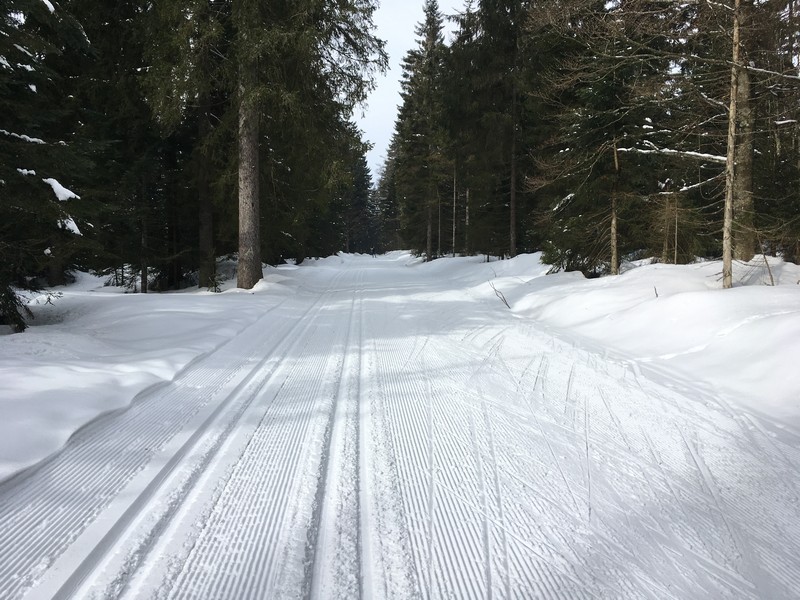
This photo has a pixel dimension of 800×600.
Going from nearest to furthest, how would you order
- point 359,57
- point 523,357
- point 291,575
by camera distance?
point 291,575 → point 523,357 → point 359,57

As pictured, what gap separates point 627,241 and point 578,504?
35.1 ft

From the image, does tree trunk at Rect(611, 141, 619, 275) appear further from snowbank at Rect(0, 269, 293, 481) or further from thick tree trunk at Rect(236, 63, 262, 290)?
thick tree trunk at Rect(236, 63, 262, 290)

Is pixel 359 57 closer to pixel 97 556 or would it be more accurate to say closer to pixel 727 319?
pixel 727 319

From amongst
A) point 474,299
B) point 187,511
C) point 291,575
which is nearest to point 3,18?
point 187,511

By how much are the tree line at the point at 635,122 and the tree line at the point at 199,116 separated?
17.7 ft

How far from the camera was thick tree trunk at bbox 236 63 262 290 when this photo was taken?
11234 mm

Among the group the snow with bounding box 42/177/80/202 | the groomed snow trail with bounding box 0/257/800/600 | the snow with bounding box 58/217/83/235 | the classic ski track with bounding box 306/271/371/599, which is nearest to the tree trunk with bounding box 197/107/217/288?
the snow with bounding box 58/217/83/235

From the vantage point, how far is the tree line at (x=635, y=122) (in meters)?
7.23

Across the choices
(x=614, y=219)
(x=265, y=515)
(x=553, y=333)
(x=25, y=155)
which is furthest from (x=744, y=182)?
(x=25, y=155)

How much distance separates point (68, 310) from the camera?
842cm

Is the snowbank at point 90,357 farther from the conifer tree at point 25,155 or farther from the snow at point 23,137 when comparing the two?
the snow at point 23,137

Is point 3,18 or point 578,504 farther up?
point 3,18

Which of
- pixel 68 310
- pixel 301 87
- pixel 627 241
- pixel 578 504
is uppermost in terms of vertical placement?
pixel 301 87

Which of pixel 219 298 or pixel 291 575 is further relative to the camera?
pixel 219 298
